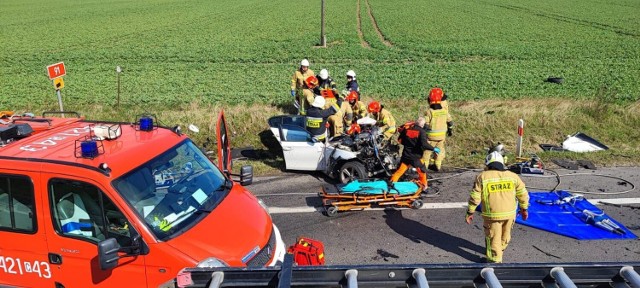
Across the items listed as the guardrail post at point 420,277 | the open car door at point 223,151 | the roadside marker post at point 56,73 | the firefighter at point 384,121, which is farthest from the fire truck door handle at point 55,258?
the roadside marker post at point 56,73

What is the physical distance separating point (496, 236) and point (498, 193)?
1.97ft

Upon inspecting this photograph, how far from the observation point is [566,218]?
8773 mm

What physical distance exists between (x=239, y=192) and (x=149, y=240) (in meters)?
1.51

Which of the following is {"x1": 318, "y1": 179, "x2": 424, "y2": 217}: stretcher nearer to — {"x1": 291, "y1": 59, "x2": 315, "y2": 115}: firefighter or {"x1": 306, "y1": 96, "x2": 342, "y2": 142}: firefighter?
{"x1": 306, "y1": 96, "x2": 342, "y2": 142}: firefighter

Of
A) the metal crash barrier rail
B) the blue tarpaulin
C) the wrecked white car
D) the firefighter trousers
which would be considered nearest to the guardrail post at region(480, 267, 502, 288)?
the metal crash barrier rail

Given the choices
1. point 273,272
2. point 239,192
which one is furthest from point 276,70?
point 273,272

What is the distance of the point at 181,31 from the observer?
40.4 metres

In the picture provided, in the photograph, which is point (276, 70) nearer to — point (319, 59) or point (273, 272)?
point (319, 59)

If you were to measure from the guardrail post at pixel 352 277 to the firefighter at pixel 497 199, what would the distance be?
436 centimetres

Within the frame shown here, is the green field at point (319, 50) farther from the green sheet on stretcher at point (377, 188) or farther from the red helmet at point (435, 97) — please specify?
the green sheet on stretcher at point (377, 188)

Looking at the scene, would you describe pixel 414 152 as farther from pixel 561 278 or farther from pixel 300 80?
pixel 561 278

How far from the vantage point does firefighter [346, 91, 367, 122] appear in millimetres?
13172

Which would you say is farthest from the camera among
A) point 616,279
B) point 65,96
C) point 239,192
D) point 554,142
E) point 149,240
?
point 65,96

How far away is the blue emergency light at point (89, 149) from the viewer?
5.49m
